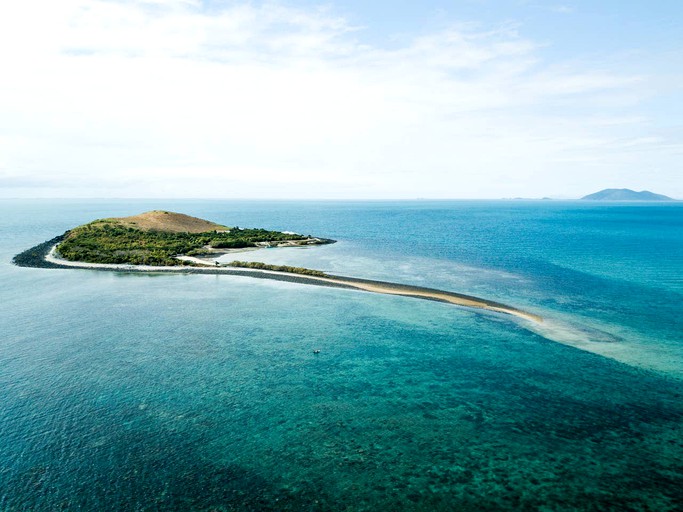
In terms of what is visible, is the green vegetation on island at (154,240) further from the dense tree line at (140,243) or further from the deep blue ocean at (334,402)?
the deep blue ocean at (334,402)

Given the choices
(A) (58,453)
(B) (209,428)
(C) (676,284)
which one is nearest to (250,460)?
(B) (209,428)

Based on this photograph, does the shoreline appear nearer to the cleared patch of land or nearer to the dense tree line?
the dense tree line

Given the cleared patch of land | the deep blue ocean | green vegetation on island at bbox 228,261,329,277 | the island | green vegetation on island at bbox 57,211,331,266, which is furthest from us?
the cleared patch of land

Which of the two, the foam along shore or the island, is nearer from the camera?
the foam along shore

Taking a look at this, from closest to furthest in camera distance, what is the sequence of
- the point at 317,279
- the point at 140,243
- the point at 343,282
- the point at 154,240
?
the point at 343,282
the point at 317,279
the point at 140,243
the point at 154,240

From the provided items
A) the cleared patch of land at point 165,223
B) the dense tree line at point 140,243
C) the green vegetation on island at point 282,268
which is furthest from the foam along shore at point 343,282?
the cleared patch of land at point 165,223

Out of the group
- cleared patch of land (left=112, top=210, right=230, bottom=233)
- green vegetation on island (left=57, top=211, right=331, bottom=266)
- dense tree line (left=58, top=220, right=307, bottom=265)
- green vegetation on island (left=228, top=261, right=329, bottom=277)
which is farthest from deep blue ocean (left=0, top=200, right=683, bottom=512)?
cleared patch of land (left=112, top=210, right=230, bottom=233)

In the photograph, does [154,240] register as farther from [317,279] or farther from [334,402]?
[334,402]

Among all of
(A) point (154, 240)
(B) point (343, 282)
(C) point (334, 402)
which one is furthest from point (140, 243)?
(C) point (334, 402)
